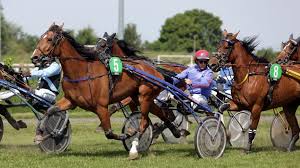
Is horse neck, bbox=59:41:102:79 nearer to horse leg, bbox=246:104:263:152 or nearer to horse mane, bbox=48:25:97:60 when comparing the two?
horse mane, bbox=48:25:97:60

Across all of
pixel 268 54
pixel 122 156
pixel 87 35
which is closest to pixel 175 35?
pixel 87 35

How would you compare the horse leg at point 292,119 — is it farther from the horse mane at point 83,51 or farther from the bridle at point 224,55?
the horse mane at point 83,51

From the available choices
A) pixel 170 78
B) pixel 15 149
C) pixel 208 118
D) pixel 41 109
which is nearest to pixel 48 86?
pixel 41 109

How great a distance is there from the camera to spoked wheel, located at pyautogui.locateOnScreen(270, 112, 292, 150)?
488 inches

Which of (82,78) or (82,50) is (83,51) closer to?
(82,50)

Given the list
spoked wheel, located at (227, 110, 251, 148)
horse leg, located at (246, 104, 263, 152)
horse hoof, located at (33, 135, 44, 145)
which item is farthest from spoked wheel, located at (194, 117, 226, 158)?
horse hoof, located at (33, 135, 44, 145)

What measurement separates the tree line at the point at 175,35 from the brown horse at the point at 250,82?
46.3m

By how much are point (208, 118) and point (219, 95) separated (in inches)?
93.2

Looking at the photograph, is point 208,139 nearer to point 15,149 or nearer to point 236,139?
point 236,139

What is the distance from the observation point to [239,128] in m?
12.6

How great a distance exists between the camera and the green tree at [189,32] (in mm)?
80375

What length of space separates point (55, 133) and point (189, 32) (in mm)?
75127

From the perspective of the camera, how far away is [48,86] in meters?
11.6

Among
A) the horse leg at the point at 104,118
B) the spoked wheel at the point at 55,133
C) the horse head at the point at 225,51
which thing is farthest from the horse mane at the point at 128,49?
the horse leg at the point at 104,118
